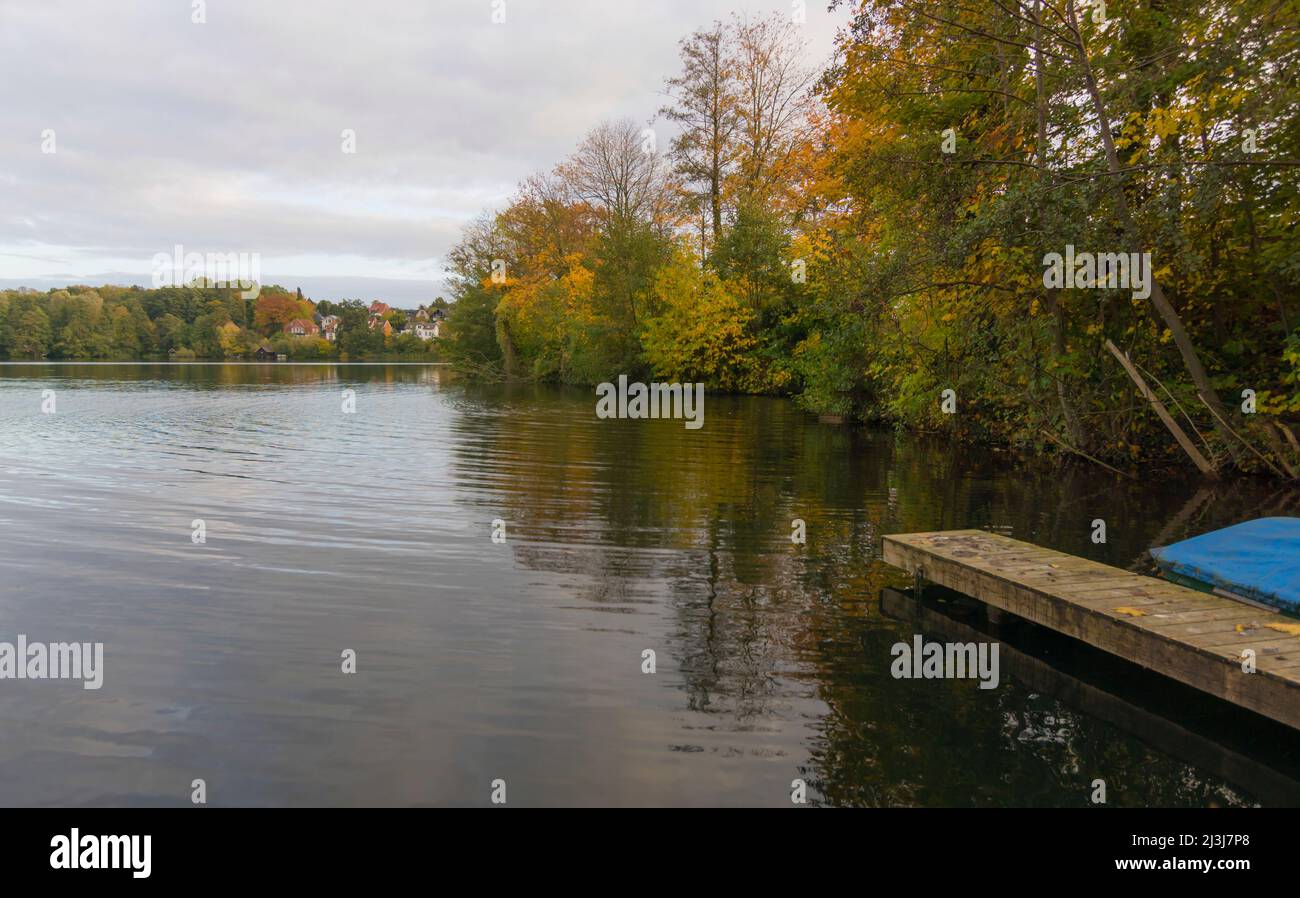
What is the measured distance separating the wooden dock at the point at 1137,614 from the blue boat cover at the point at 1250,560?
179 millimetres

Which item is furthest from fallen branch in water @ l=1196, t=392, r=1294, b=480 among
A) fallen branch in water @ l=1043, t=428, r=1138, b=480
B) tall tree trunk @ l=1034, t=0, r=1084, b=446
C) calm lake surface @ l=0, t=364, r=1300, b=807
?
tall tree trunk @ l=1034, t=0, r=1084, b=446

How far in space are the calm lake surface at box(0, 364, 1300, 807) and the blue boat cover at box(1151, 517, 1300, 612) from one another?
0.97m

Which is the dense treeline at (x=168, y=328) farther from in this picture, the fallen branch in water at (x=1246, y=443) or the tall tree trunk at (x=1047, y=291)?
the fallen branch in water at (x=1246, y=443)

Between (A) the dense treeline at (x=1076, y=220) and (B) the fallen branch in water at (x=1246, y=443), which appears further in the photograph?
(B) the fallen branch in water at (x=1246, y=443)

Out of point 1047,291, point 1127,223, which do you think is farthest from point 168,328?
point 1127,223

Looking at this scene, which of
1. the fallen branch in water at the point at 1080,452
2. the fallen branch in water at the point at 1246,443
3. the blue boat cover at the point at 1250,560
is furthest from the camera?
the fallen branch in water at the point at 1080,452

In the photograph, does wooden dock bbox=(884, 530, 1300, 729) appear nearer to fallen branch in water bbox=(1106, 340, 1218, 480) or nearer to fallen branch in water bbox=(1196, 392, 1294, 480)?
fallen branch in water bbox=(1106, 340, 1218, 480)

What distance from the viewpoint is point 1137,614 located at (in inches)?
221

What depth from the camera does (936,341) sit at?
68.3 feet

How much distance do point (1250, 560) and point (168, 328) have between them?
140 metres

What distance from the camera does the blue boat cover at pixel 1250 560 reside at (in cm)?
570

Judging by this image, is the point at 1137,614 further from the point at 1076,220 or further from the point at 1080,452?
the point at 1080,452

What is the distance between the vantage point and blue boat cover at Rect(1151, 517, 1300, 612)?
5.70m

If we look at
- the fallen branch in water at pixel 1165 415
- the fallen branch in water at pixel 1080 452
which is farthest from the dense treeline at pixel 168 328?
the fallen branch in water at pixel 1165 415
